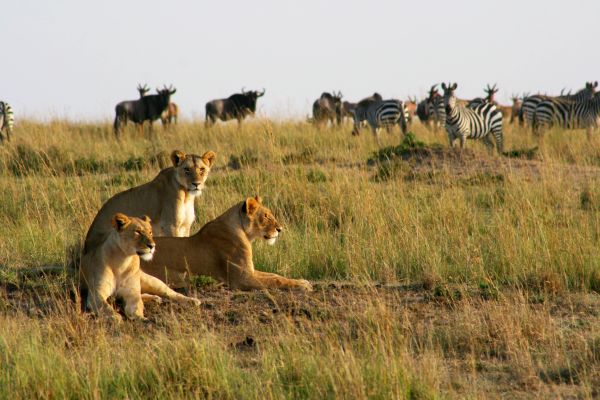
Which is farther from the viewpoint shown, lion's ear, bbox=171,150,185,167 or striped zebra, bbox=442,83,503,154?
striped zebra, bbox=442,83,503,154

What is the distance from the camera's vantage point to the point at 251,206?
7.87m

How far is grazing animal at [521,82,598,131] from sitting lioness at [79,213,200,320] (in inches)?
692

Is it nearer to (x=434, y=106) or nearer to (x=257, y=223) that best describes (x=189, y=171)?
(x=257, y=223)

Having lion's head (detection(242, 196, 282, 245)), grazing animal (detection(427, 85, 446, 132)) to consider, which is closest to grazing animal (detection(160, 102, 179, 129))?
grazing animal (detection(427, 85, 446, 132))

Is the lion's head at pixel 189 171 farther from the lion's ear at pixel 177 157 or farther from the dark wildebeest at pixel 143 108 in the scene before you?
the dark wildebeest at pixel 143 108

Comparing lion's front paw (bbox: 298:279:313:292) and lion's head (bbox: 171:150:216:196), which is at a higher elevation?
lion's head (bbox: 171:150:216:196)

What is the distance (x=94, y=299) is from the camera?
6.70m

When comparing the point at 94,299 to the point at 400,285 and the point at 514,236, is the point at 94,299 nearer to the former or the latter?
the point at 400,285

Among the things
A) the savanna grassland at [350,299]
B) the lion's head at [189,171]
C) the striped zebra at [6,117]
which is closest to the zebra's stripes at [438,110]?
the savanna grassland at [350,299]

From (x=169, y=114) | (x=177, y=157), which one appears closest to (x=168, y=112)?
(x=169, y=114)

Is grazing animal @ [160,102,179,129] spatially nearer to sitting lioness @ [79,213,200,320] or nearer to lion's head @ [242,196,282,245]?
lion's head @ [242,196,282,245]

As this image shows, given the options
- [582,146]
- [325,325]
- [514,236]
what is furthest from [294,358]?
[582,146]

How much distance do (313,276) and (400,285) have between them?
86 centimetres

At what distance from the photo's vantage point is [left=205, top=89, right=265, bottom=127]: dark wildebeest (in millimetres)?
26875
